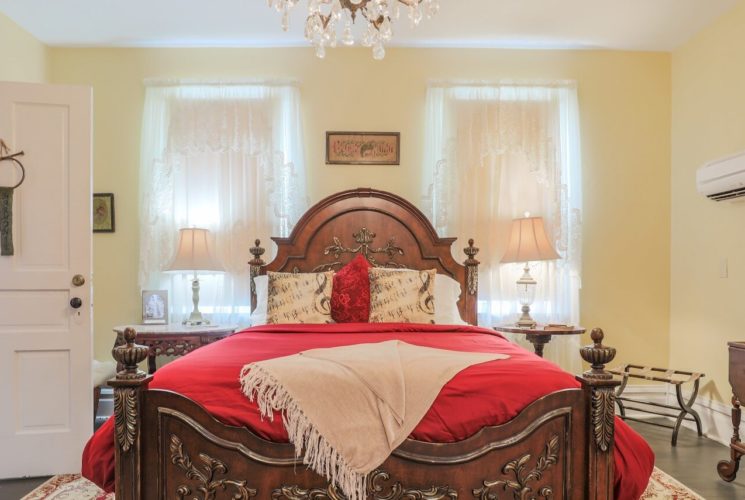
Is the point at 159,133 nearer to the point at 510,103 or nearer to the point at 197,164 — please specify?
the point at 197,164

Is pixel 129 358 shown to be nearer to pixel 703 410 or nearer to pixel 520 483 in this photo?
pixel 520 483

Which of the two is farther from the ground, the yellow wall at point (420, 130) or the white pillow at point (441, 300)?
the yellow wall at point (420, 130)

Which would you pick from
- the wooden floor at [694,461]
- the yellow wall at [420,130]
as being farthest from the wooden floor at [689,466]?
the yellow wall at [420,130]

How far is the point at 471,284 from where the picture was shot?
4.10 meters

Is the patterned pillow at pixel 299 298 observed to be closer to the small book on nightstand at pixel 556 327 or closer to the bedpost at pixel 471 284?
the bedpost at pixel 471 284

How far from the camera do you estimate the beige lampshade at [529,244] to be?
397 centimetres

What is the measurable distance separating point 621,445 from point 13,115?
334 centimetres

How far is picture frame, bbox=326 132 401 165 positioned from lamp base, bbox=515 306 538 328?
1.43m

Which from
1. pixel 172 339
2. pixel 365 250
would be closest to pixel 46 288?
pixel 172 339

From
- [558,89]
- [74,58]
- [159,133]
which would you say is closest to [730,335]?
[558,89]

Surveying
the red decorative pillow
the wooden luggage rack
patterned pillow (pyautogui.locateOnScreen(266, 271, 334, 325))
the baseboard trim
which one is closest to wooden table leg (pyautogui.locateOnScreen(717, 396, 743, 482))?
the wooden luggage rack

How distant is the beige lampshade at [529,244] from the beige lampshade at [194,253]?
206 cm

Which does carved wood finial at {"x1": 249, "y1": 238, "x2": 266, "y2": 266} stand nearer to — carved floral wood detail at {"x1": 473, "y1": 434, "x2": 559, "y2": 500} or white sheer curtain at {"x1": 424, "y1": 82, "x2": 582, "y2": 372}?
white sheer curtain at {"x1": 424, "y1": 82, "x2": 582, "y2": 372}

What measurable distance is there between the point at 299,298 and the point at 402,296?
64 cm
